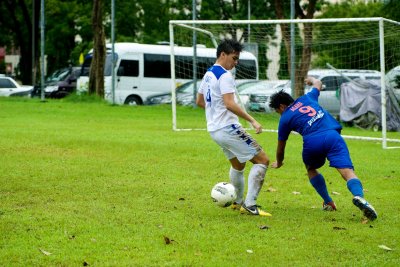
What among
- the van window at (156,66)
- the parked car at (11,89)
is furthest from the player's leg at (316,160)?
the parked car at (11,89)

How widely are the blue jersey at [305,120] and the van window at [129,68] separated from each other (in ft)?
91.6

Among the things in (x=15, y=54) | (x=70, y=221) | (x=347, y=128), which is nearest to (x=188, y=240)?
(x=70, y=221)

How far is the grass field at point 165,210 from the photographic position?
738 centimetres

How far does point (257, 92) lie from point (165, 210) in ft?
44.4

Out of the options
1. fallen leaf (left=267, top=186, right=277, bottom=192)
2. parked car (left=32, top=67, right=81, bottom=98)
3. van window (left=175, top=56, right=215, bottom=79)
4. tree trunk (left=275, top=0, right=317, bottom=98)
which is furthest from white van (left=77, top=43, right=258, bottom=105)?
fallen leaf (left=267, top=186, right=277, bottom=192)

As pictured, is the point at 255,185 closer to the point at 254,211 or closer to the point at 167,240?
the point at 254,211

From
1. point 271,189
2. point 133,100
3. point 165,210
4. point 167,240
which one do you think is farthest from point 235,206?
point 133,100

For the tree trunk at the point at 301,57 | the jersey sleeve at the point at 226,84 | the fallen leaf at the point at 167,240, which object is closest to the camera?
the fallen leaf at the point at 167,240

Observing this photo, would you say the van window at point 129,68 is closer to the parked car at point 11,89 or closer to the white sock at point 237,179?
the parked car at point 11,89

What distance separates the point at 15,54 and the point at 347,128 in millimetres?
53026

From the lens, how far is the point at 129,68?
123 ft

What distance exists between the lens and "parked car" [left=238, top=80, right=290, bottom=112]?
2278cm

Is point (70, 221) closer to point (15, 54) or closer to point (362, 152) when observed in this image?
point (362, 152)

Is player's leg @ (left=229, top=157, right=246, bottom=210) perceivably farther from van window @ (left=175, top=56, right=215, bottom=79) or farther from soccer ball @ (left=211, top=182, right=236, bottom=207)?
van window @ (left=175, top=56, right=215, bottom=79)
